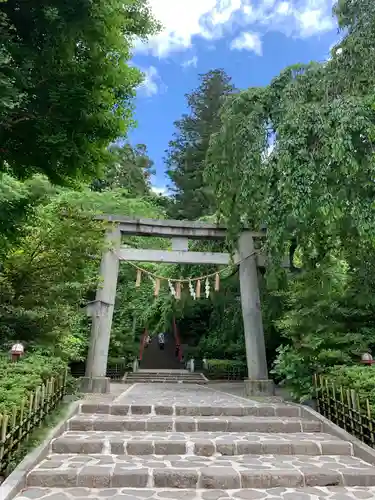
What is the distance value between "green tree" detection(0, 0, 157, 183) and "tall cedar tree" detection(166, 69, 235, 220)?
19.8 meters

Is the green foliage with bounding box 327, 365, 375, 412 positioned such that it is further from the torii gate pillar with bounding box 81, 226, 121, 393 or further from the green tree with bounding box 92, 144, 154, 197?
the green tree with bounding box 92, 144, 154, 197

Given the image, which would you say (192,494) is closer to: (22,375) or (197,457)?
(197,457)

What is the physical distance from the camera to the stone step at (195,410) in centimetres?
706

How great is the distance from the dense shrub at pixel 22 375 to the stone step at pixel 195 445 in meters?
0.88

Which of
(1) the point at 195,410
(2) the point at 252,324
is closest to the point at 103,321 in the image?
(2) the point at 252,324

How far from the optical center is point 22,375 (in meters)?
5.58

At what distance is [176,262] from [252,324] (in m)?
2.61

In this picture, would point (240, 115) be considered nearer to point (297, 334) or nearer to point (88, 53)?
point (88, 53)

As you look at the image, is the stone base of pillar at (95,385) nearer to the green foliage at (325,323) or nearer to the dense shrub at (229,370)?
the green foliage at (325,323)

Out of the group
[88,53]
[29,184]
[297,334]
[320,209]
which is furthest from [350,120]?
[29,184]

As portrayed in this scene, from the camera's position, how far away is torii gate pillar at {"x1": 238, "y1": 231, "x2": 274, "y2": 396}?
9961 mm

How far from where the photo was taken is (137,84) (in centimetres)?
614

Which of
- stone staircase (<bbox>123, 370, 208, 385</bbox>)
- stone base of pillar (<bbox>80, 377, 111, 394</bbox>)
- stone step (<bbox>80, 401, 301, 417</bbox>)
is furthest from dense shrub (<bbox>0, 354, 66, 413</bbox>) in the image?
stone staircase (<bbox>123, 370, 208, 385</bbox>)

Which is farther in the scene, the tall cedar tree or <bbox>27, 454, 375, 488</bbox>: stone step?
the tall cedar tree
